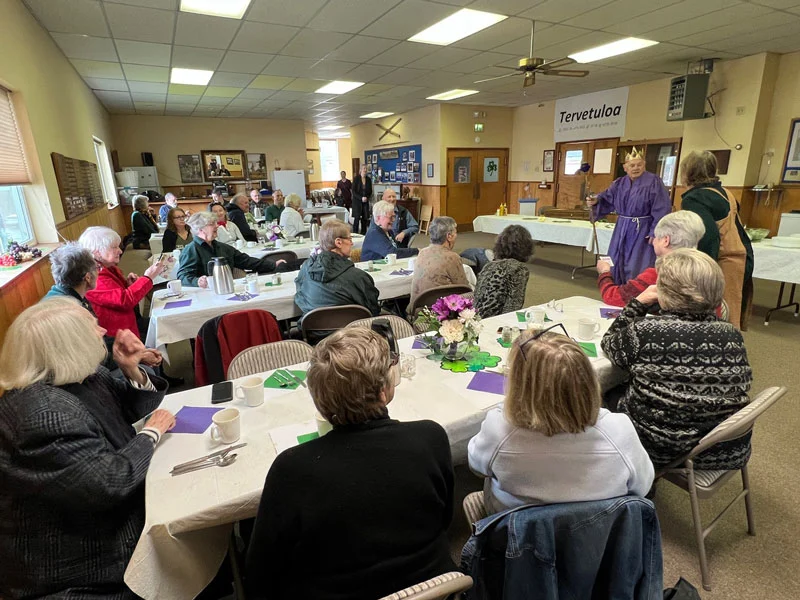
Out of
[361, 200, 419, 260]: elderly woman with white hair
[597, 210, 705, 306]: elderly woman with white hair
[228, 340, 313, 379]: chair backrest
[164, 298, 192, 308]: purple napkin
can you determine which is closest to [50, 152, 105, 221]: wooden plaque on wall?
[164, 298, 192, 308]: purple napkin

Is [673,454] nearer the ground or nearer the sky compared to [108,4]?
nearer the ground

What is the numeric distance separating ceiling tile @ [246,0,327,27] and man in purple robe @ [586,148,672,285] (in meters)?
3.24

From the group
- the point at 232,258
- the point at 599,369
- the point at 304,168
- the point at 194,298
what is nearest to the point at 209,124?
the point at 304,168

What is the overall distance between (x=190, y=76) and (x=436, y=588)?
7.78 meters

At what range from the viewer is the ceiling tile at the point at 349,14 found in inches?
157

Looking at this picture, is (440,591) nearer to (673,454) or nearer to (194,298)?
(673,454)

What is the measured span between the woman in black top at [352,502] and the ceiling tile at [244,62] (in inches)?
228

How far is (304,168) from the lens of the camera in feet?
41.3

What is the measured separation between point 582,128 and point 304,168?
7424 mm

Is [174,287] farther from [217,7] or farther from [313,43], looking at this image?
[313,43]

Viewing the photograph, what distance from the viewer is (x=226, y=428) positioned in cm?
144

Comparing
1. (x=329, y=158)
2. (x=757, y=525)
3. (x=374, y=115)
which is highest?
(x=374, y=115)

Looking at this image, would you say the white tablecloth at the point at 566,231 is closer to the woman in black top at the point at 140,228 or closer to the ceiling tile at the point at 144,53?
the ceiling tile at the point at 144,53

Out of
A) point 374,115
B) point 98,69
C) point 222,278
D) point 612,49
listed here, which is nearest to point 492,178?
point 374,115
